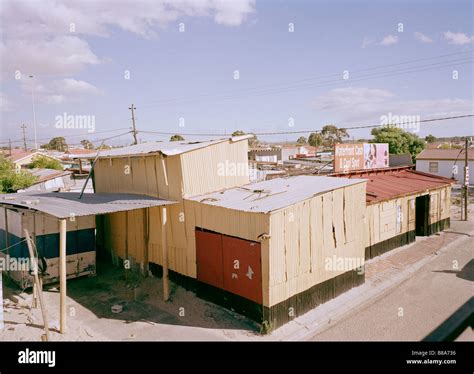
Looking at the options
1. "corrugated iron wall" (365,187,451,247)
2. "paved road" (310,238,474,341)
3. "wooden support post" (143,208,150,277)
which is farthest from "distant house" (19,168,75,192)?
"paved road" (310,238,474,341)

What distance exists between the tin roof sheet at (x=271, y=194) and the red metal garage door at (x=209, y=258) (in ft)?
4.34

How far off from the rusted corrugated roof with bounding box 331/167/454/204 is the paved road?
414cm

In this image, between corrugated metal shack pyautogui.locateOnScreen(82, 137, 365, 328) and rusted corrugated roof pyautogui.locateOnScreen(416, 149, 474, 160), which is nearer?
corrugated metal shack pyautogui.locateOnScreen(82, 137, 365, 328)

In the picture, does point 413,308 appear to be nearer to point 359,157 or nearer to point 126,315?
point 126,315

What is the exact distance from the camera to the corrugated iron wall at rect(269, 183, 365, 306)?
11047 mm

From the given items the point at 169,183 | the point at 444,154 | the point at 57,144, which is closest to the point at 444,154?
the point at 444,154

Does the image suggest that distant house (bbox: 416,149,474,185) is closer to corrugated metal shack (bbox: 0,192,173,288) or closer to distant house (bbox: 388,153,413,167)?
distant house (bbox: 388,153,413,167)

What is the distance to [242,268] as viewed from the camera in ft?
38.5

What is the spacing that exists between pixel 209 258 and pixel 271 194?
129 inches

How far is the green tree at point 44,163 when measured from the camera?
149 feet

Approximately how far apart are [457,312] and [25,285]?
1639cm

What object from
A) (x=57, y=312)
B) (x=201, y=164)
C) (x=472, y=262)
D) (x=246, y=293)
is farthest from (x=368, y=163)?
(x=57, y=312)
